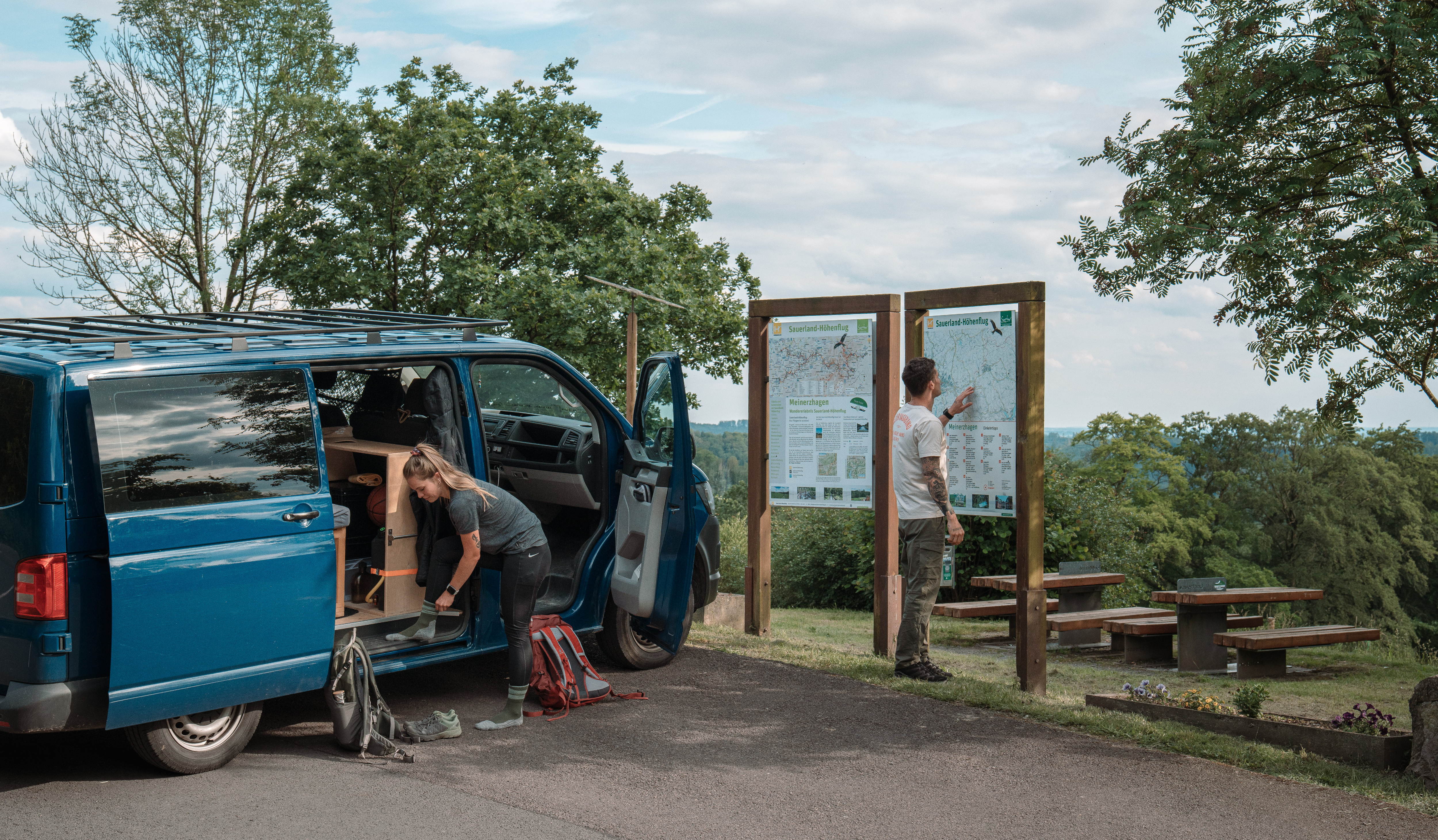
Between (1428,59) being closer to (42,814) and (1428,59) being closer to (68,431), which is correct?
(68,431)

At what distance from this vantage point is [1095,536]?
16.2 m

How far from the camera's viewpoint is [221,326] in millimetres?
6441

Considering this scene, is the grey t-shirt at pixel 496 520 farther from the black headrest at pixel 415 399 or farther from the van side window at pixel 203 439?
the black headrest at pixel 415 399

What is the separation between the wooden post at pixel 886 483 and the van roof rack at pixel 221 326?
2632 mm

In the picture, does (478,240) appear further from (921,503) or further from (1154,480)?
(1154,480)

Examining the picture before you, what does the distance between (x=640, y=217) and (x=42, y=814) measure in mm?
21414

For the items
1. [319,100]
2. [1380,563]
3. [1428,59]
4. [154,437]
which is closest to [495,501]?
[154,437]

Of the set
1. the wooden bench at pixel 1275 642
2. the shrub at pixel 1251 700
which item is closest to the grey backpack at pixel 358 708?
the shrub at pixel 1251 700

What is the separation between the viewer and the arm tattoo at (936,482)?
6922mm

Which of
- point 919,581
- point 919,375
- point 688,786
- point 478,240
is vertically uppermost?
point 478,240

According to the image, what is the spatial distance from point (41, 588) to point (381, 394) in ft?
8.52

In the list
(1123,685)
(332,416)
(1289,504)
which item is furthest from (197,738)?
(1289,504)

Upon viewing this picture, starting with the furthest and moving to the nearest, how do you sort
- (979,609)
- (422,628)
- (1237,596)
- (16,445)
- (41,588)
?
1. (979,609)
2. (1237,596)
3. (422,628)
4. (16,445)
5. (41,588)

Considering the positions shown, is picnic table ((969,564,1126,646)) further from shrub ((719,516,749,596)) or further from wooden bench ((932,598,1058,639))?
shrub ((719,516,749,596))
